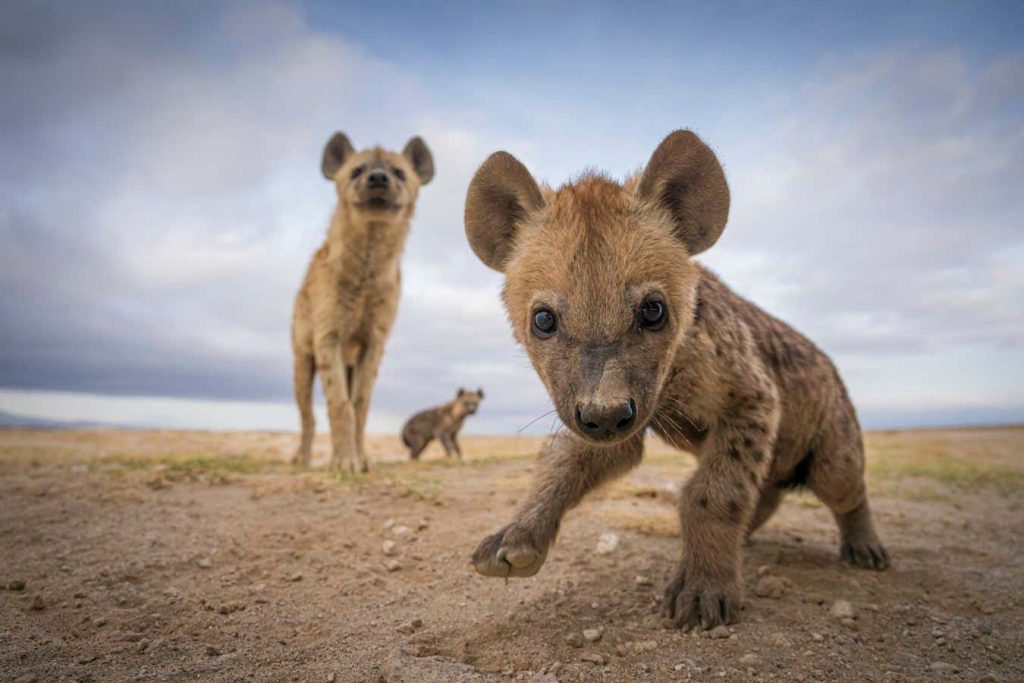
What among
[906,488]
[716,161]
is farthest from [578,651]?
[906,488]

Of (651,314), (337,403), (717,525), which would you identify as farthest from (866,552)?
(337,403)

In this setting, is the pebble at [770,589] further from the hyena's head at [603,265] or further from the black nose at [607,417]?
the black nose at [607,417]

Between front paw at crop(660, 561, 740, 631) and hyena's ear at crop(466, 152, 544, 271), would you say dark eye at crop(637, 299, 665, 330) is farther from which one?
front paw at crop(660, 561, 740, 631)

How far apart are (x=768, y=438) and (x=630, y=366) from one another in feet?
3.83

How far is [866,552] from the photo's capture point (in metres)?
4.34

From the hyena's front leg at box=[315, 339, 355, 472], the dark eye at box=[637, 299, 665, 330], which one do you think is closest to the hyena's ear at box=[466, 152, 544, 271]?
the dark eye at box=[637, 299, 665, 330]

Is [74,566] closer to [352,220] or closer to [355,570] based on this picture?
[355,570]

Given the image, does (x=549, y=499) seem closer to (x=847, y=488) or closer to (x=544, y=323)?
(x=544, y=323)

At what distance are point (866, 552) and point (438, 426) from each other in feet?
36.0

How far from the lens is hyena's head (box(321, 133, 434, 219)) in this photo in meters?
7.21

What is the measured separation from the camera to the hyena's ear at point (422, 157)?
8.45m

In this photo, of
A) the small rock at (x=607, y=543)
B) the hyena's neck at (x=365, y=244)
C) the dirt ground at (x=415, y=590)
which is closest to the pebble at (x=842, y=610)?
the dirt ground at (x=415, y=590)

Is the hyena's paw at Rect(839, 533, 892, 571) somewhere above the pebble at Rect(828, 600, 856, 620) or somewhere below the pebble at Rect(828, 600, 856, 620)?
above

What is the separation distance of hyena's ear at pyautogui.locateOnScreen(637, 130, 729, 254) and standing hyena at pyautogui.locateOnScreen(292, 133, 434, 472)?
15.3 ft
